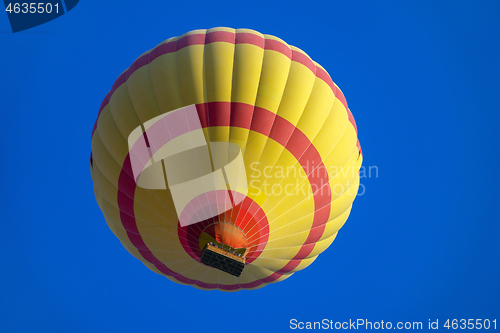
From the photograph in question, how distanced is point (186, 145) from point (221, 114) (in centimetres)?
99

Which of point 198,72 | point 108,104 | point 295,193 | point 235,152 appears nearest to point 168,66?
point 198,72

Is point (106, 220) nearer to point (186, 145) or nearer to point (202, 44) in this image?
point (186, 145)

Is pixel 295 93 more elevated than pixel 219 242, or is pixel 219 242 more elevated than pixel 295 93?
pixel 295 93

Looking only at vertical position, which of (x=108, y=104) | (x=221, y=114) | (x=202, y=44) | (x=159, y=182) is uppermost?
(x=202, y=44)

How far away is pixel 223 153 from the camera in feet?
38.8

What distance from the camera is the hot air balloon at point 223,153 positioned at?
39.2ft

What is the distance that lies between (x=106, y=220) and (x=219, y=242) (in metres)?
3.77

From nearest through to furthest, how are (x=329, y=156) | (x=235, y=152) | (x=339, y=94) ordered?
1. (x=235, y=152)
2. (x=329, y=156)
3. (x=339, y=94)

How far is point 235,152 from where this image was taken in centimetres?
1184

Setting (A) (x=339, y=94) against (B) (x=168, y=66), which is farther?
(A) (x=339, y=94)

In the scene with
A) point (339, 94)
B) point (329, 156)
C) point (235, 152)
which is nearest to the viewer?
point (235, 152)

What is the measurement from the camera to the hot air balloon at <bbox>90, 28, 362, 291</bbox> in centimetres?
1195

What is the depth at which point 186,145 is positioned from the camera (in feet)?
39.5

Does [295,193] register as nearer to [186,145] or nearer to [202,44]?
[186,145]
